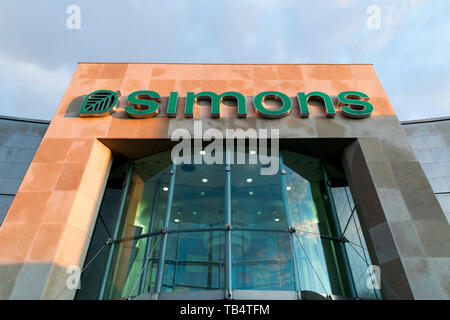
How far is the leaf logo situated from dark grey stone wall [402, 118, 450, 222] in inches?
647

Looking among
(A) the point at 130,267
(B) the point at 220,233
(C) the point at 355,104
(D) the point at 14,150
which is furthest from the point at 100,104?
(C) the point at 355,104

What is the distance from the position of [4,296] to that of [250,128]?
1079cm

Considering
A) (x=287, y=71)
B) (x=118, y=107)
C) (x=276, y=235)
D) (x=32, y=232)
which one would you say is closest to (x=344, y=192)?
(x=276, y=235)

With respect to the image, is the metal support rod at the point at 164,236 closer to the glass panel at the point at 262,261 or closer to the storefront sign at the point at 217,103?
the glass panel at the point at 262,261

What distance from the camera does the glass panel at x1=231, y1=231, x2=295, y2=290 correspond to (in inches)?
408

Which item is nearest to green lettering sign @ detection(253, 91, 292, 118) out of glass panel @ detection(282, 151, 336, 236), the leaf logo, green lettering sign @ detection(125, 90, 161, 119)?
glass panel @ detection(282, 151, 336, 236)

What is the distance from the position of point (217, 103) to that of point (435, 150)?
1266 centimetres

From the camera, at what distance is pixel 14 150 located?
1675 centimetres

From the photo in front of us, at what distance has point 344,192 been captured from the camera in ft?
46.1

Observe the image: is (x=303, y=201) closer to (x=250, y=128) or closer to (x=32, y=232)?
(x=250, y=128)

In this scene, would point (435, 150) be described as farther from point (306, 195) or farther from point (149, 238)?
point (149, 238)

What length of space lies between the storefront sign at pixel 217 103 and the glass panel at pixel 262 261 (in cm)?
566

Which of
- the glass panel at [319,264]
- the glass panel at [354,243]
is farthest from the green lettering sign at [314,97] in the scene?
the glass panel at [319,264]

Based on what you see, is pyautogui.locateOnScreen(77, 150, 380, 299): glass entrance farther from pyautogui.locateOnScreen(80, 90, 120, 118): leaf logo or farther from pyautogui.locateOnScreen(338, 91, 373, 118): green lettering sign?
pyautogui.locateOnScreen(80, 90, 120, 118): leaf logo
